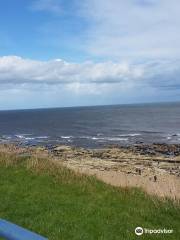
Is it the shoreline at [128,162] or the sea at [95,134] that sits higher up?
the shoreline at [128,162]

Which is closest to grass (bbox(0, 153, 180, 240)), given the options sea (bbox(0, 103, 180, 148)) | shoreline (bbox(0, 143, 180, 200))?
shoreline (bbox(0, 143, 180, 200))

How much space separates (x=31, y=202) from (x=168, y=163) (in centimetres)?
2613

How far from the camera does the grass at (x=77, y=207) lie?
8.14m

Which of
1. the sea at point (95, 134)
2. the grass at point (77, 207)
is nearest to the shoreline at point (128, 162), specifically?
the grass at point (77, 207)

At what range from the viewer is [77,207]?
9.97 meters

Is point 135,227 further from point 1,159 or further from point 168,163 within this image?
point 168,163

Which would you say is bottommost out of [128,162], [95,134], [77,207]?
[95,134]

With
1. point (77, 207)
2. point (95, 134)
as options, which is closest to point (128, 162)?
point (77, 207)

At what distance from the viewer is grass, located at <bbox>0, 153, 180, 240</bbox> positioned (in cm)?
814


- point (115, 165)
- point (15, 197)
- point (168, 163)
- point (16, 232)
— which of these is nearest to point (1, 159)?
point (15, 197)

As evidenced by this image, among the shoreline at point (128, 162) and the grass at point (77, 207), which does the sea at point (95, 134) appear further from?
the grass at point (77, 207)

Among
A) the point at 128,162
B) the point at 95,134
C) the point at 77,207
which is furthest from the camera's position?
the point at 95,134

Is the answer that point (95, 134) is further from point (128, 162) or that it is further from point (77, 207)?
point (77, 207)

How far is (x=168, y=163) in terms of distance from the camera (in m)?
35.0
